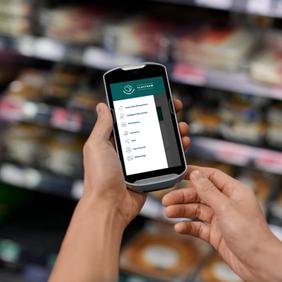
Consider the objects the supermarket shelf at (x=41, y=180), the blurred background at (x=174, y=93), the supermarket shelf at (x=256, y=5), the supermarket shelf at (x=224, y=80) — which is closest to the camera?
the supermarket shelf at (x=256, y=5)

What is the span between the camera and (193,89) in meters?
2.35

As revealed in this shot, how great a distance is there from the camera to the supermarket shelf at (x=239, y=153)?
1984 millimetres

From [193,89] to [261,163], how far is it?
49 cm

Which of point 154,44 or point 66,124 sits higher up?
point 154,44

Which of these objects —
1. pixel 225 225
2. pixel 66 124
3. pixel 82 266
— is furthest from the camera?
pixel 66 124

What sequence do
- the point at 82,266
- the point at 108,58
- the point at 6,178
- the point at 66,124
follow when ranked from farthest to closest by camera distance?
1. the point at 6,178
2. the point at 66,124
3. the point at 108,58
4. the point at 82,266

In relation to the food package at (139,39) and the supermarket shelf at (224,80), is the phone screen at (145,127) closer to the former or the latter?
the supermarket shelf at (224,80)

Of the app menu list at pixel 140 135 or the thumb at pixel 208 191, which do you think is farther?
the app menu list at pixel 140 135

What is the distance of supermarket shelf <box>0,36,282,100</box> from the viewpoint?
6.34 ft

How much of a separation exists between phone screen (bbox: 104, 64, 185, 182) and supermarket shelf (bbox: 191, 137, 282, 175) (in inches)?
26.2

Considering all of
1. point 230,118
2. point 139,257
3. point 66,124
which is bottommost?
point 139,257

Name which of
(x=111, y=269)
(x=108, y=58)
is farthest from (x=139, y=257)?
(x=111, y=269)

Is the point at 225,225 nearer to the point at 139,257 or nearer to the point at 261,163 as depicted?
the point at 261,163

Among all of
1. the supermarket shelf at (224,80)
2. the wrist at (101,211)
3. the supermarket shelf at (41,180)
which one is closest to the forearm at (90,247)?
the wrist at (101,211)
